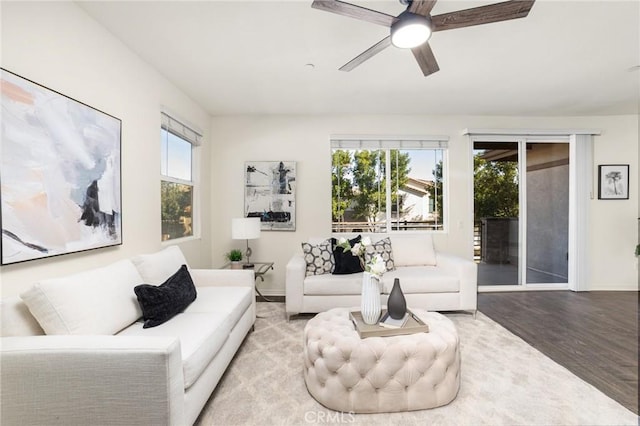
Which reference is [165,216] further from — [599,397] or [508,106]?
[508,106]

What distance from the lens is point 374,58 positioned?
261 centimetres

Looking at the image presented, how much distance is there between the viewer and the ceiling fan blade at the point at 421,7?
1573 millimetres

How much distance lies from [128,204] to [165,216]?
2.29 ft

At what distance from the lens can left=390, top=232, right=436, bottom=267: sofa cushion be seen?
3.72 metres

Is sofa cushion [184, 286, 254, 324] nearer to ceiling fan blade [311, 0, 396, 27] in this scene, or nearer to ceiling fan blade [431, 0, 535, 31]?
ceiling fan blade [311, 0, 396, 27]

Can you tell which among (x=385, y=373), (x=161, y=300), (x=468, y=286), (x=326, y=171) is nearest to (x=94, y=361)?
(x=161, y=300)

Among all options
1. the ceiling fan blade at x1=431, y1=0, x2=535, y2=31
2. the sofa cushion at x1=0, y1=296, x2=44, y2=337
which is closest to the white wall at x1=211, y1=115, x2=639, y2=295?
the ceiling fan blade at x1=431, y1=0, x2=535, y2=31

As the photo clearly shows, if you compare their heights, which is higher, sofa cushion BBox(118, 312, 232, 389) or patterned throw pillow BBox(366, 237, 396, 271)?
patterned throw pillow BBox(366, 237, 396, 271)

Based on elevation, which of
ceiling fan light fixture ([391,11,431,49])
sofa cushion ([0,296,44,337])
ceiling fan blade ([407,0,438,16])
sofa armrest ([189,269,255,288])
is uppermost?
ceiling fan blade ([407,0,438,16])

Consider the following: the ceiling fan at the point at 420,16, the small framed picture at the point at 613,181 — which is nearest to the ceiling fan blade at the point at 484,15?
the ceiling fan at the point at 420,16

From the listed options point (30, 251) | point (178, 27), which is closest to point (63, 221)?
point (30, 251)

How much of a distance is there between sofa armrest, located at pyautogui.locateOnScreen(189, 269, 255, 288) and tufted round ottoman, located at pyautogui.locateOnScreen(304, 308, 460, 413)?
129cm

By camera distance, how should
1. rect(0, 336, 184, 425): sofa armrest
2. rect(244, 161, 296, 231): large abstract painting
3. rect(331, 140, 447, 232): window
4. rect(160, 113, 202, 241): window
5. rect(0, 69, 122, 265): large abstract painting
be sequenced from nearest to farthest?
rect(0, 336, 184, 425): sofa armrest, rect(0, 69, 122, 265): large abstract painting, rect(160, 113, 202, 241): window, rect(244, 161, 296, 231): large abstract painting, rect(331, 140, 447, 232): window

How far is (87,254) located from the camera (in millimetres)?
2000
